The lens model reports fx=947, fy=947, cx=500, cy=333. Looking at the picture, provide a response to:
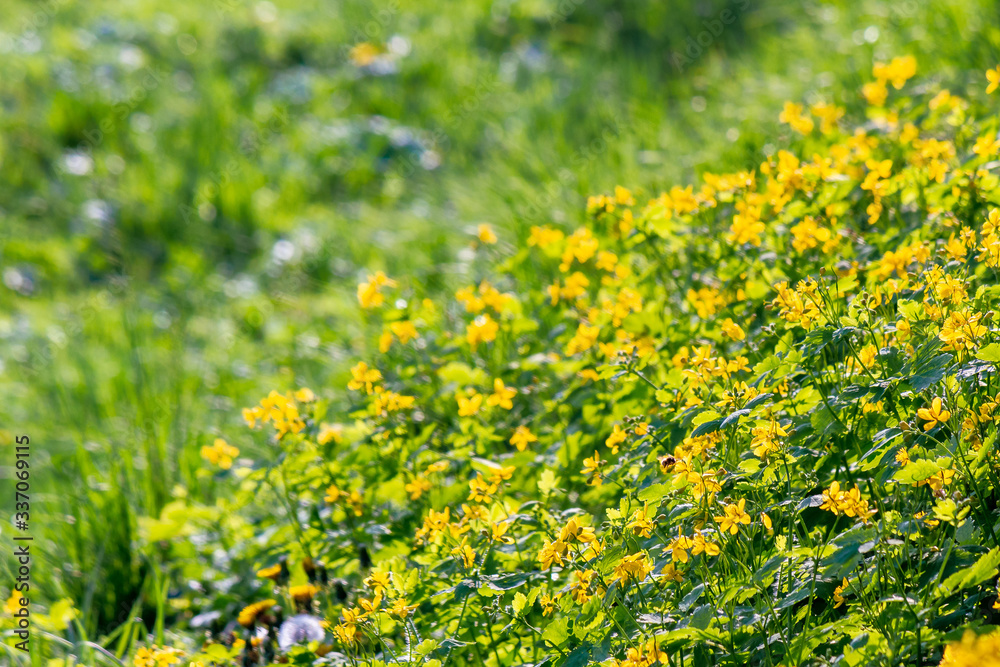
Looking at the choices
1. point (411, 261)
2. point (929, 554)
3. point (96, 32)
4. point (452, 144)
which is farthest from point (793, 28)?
point (96, 32)

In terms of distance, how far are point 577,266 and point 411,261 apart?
1.29 meters

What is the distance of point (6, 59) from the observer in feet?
20.2

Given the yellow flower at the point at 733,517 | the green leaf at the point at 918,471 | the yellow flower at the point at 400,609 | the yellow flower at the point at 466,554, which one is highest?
the green leaf at the point at 918,471

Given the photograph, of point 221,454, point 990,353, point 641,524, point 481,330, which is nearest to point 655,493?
point 641,524

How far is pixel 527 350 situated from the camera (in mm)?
2717

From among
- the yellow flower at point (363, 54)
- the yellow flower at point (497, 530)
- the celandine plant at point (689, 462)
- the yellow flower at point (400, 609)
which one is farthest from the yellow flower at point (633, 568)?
the yellow flower at point (363, 54)

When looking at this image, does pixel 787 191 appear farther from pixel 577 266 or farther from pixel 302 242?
pixel 302 242

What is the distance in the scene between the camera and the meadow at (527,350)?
1.59 m

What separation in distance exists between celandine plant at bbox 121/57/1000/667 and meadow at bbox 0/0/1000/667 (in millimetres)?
12

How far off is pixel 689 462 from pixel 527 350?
1.17 meters

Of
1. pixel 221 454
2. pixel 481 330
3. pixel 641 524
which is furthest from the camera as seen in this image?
pixel 481 330

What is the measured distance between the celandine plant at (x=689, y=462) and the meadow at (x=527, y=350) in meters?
0.01

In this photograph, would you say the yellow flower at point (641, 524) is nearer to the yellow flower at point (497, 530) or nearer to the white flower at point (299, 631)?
the yellow flower at point (497, 530)

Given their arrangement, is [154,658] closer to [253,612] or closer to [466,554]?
[253,612]
